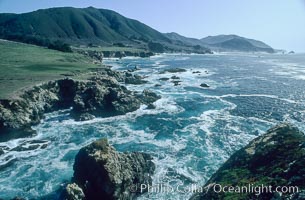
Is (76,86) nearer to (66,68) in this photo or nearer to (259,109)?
(66,68)

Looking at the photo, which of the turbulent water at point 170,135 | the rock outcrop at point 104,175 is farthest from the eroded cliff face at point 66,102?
the rock outcrop at point 104,175

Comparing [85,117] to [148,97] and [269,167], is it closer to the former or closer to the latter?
[148,97]

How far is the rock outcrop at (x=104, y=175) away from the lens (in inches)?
917

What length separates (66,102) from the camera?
5441cm

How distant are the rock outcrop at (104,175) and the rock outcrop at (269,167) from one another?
6819 mm

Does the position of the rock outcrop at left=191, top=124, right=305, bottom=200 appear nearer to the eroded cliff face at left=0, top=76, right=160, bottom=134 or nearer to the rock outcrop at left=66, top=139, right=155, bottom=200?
the rock outcrop at left=66, top=139, right=155, bottom=200

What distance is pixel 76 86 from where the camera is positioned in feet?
182

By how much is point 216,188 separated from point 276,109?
39528 mm

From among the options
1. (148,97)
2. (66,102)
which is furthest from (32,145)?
(148,97)

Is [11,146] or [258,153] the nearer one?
[258,153]

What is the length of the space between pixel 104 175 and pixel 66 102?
33.6 m

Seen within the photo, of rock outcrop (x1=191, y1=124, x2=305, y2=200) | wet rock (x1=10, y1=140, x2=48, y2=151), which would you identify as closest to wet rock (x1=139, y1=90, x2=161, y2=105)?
wet rock (x1=10, y1=140, x2=48, y2=151)

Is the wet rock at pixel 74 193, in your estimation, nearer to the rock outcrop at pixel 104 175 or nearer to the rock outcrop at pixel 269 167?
the rock outcrop at pixel 104 175

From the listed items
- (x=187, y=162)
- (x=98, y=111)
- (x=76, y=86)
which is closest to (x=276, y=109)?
(x=187, y=162)
